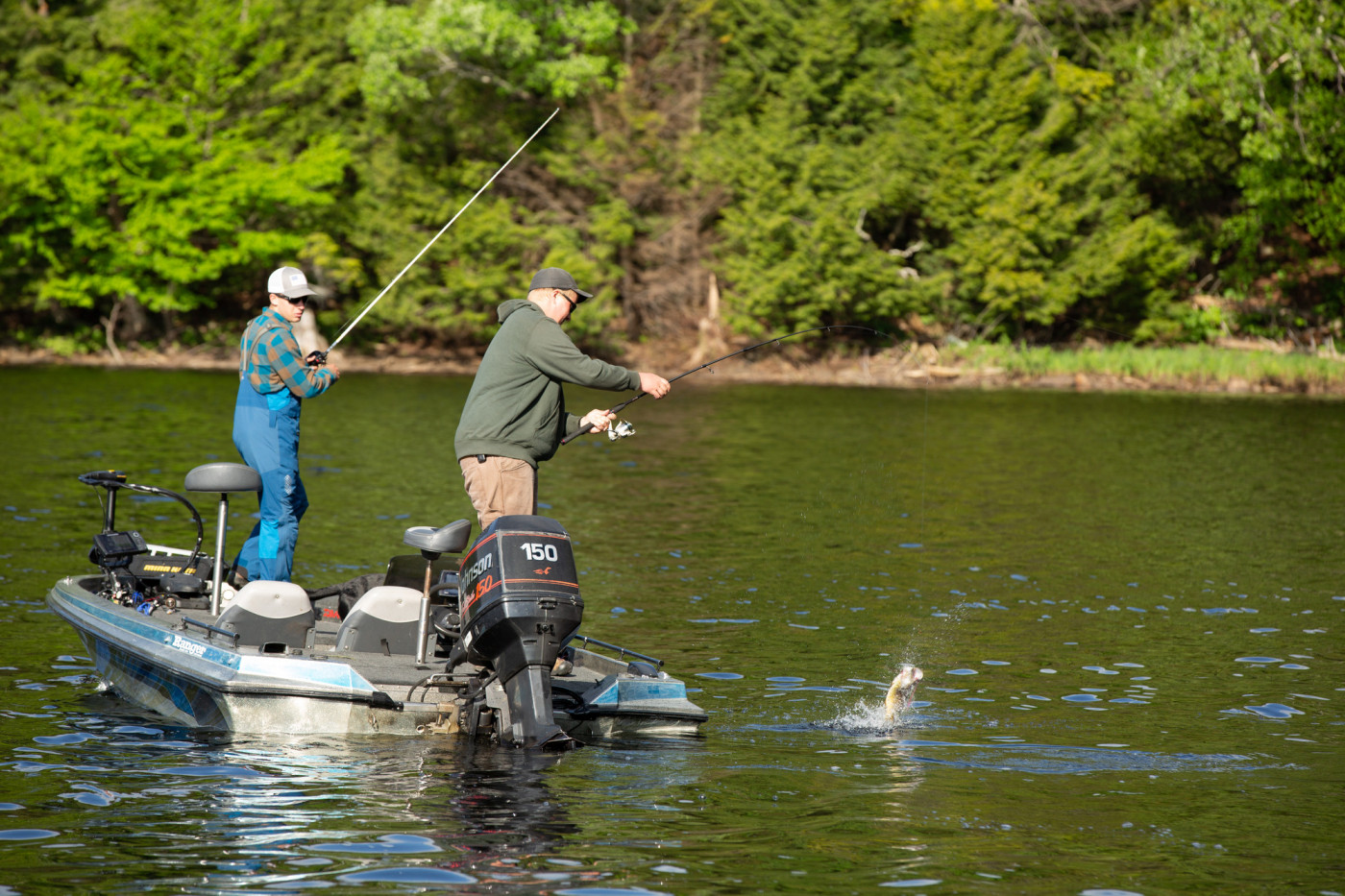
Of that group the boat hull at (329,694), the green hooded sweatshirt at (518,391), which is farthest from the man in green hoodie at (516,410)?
the boat hull at (329,694)

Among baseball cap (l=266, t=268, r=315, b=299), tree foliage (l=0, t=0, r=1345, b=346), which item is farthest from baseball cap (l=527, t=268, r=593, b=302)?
tree foliage (l=0, t=0, r=1345, b=346)

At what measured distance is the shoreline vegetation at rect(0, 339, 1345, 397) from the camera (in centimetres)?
3638

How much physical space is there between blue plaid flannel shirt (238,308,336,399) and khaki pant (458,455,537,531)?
67.7 inches

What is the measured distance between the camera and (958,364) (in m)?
41.0

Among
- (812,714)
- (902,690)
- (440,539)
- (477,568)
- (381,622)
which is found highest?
(440,539)

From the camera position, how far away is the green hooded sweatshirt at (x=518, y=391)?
7.77m

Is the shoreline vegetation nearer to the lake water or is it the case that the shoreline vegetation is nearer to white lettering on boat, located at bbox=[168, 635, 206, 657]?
the lake water

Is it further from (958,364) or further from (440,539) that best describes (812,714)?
(958,364)

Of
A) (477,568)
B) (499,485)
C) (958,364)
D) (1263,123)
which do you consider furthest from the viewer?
(958,364)

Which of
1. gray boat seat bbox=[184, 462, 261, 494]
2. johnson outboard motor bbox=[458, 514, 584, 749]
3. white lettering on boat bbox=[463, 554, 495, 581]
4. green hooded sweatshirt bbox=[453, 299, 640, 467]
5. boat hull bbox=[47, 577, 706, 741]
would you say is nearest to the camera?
johnson outboard motor bbox=[458, 514, 584, 749]

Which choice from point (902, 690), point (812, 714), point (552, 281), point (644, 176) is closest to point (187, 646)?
point (552, 281)

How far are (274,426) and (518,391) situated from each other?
6.62 feet

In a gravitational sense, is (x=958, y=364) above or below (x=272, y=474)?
above

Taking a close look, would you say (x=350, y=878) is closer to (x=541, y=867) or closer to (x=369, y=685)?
(x=541, y=867)
